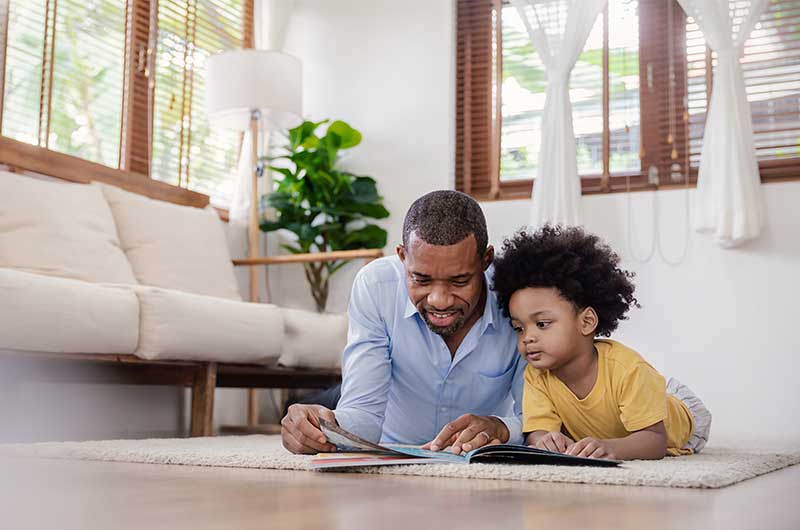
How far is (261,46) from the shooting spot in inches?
202

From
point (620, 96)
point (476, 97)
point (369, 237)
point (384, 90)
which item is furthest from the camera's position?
point (384, 90)

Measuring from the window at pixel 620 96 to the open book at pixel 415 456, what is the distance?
312 centimetres

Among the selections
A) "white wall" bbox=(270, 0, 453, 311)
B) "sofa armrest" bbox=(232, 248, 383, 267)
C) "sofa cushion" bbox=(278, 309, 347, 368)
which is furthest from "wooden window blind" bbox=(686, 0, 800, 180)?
"sofa cushion" bbox=(278, 309, 347, 368)

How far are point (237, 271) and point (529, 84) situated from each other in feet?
5.67

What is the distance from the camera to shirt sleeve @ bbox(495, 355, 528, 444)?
1773 mm

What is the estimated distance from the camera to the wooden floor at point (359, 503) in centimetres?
83

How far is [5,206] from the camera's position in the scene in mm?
3082

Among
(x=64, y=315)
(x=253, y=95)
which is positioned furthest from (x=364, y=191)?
(x=64, y=315)

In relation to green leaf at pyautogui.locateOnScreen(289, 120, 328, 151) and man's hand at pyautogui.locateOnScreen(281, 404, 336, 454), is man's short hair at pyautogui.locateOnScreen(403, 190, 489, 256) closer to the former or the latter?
man's hand at pyautogui.locateOnScreen(281, 404, 336, 454)

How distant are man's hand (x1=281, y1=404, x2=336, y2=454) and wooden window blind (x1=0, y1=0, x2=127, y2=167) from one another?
2.48m

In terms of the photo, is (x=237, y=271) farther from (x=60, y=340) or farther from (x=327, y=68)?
(x=60, y=340)

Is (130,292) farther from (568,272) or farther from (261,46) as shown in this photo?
(261,46)

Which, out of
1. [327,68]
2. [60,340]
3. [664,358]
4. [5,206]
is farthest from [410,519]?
[327,68]

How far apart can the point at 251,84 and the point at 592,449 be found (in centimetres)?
315
